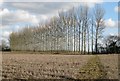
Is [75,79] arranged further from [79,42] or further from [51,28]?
[51,28]

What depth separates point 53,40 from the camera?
67.7 metres

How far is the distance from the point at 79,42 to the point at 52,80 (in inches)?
2005

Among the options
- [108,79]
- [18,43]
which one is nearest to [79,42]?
[18,43]

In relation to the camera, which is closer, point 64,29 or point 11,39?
point 64,29

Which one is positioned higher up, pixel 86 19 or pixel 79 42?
pixel 86 19

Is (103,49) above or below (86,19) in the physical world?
below

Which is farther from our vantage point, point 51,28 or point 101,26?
point 51,28

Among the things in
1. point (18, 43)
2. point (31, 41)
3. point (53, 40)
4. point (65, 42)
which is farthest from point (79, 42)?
point (18, 43)

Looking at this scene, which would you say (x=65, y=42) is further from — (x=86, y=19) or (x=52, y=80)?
(x=52, y=80)

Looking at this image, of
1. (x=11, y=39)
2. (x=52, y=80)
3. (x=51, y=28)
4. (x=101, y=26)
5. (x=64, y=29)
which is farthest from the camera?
(x=11, y=39)

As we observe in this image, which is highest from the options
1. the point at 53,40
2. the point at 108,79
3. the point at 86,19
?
the point at 86,19

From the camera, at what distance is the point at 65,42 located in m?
64.1

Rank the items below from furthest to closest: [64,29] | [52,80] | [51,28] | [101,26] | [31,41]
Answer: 1. [31,41]
2. [51,28]
3. [64,29]
4. [101,26]
5. [52,80]

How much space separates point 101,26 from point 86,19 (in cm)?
433
